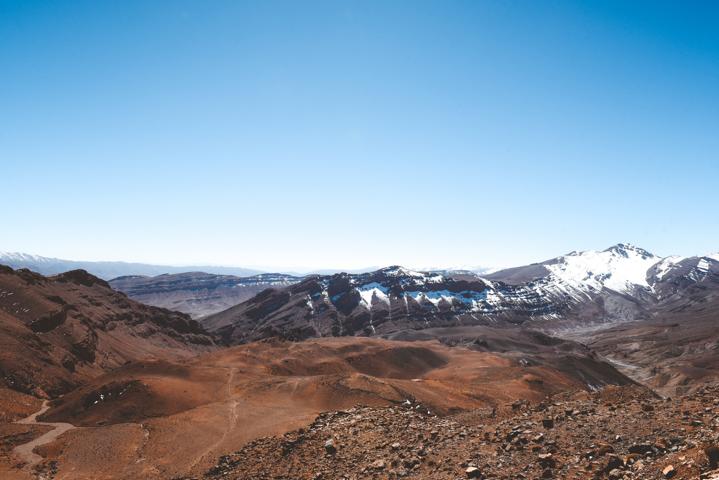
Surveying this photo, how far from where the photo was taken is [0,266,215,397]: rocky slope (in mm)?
63312

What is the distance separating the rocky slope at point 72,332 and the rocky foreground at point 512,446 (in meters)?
48.3

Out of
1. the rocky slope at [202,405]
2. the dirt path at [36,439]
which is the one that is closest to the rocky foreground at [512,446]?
the rocky slope at [202,405]

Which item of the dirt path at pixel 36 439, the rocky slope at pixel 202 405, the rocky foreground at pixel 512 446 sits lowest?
the dirt path at pixel 36 439

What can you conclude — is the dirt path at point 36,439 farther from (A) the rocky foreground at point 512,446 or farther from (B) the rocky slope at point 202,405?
(A) the rocky foreground at point 512,446

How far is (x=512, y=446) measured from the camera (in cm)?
1997

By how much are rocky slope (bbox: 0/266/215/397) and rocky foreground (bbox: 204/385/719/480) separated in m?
48.3

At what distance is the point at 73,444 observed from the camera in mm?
37656

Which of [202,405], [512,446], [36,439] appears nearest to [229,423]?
[202,405]

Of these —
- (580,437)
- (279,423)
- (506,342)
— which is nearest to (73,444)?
(279,423)

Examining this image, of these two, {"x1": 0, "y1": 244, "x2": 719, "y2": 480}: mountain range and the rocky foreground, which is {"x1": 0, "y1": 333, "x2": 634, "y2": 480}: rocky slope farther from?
the rocky foreground

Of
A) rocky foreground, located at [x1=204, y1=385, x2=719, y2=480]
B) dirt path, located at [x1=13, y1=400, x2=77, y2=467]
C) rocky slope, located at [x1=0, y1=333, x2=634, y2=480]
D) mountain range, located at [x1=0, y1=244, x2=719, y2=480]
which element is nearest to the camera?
rocky foreground, located at [x1=204, y1=385, x2=719, y2=480]

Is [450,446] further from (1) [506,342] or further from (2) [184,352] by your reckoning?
(1) [506,342]

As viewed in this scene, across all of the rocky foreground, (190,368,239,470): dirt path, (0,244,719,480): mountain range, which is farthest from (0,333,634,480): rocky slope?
the rocky foreground

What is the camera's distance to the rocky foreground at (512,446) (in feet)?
53.0
